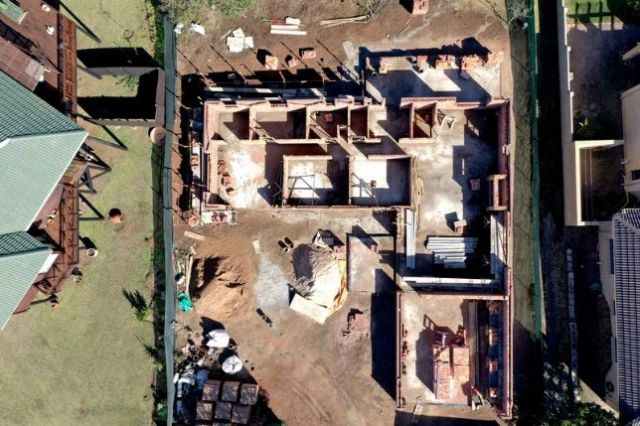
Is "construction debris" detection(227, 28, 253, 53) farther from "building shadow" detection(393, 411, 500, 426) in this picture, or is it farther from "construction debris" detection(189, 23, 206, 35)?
"building shadow" detection(393, 411, 500, 426)

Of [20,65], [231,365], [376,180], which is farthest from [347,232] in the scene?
[20,65]

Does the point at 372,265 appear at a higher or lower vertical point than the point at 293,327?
higher

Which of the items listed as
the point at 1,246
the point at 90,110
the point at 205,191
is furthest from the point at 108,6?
the point at 1,246

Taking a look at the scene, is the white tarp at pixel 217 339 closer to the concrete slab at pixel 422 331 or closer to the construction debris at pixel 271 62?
the concrete slab at pixel 422 331

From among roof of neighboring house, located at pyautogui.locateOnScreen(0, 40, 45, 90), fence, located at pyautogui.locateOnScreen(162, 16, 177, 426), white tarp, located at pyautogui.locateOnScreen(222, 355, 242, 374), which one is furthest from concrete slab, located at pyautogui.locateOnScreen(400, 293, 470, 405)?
roof of neighboring house, located at pyautogui.locateOnScreen(0, 40, 45, 90)

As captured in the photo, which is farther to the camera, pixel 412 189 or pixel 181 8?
pixel 181 8

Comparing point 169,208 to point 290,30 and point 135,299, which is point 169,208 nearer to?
point 135,299
